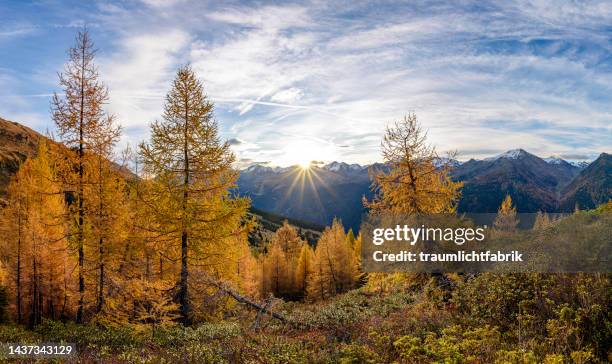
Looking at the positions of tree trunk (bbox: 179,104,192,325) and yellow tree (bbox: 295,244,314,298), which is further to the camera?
yellow tree (bbox: 295,244,314,298)

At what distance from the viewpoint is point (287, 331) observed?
11703 millimetres

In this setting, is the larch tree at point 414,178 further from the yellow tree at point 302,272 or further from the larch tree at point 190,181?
the yellow tree at point 302,272

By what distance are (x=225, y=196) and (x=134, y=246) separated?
15.6 ft

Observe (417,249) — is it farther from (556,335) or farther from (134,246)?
(134,246)

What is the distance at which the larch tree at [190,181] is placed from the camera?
1634 cm

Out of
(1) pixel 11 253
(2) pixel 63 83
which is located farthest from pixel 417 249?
(1) pixel 11 253

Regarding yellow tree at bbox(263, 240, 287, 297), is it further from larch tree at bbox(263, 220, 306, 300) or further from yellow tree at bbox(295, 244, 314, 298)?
yellow tree at bbox(295, 244, 314, 298)

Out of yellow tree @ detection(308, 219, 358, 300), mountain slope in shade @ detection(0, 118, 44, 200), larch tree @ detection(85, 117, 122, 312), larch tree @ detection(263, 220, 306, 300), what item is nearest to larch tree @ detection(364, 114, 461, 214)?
larch tree @ detection(85, 117, 122, 312)

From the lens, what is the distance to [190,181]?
16875 mm

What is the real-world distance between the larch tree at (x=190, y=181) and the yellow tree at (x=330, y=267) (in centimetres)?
3044

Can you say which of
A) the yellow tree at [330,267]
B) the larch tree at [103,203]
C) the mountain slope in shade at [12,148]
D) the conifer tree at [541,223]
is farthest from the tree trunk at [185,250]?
the mountain slope in shade at [12,148]

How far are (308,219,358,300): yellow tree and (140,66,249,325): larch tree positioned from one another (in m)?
30.4

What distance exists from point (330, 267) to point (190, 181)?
33228 mm

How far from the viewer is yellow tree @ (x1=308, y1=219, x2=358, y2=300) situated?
46469 mm
